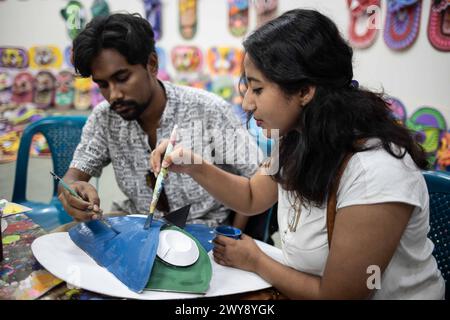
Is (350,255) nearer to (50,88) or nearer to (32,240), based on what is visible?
(32,240)

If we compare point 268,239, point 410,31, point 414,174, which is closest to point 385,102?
point 414,174

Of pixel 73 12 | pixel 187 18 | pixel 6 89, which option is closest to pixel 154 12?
pixel 187 18

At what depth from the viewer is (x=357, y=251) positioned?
2.49ft

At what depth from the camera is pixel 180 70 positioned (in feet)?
9.57

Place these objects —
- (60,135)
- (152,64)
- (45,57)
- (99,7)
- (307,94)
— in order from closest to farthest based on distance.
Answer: (307,94) → (152,64) → (60,135) → (99,7) → (45,57)

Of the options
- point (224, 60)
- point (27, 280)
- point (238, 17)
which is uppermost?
point (238, 17)

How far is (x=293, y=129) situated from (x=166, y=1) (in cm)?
219

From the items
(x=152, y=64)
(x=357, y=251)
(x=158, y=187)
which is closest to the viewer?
(x=357, y=251)

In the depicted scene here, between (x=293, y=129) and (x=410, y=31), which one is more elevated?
(x=410, y=31)

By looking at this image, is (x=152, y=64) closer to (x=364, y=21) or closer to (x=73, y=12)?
(x=364, y=21)

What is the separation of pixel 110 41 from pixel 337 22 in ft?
2.57

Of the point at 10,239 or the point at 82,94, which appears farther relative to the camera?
the point at 82,94

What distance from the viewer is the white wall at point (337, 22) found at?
1911mm
